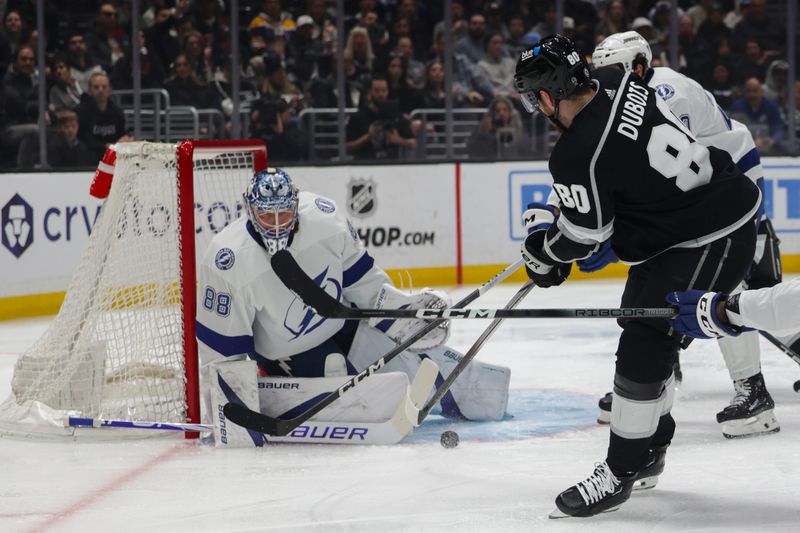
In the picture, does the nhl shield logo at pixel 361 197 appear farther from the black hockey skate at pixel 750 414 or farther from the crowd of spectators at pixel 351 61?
the black hockey skate at pixel 750 414

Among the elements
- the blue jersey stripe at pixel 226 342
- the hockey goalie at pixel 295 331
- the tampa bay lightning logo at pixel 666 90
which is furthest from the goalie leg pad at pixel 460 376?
the tampa bay lightning logo at pixel 666 90

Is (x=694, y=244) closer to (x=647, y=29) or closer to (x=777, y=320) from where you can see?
(x=777, y=320)

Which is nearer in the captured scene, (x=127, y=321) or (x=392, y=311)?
(x=392, y=311)

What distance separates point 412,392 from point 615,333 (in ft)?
7.37

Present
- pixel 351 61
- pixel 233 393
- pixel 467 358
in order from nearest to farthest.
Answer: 1. pixel 467 358
2. pixel 233 393
3. pixel 351 61

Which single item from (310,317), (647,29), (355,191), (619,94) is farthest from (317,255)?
(647,29)

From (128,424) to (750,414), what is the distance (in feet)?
5.98

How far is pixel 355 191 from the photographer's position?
691 cm

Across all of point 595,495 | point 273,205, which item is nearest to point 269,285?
point 273,205

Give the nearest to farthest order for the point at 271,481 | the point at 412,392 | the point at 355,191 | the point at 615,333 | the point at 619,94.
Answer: the point at 619,94 → the point at 271,481 → the point at 412,392 → the point at 615,333 → the point at 355,191

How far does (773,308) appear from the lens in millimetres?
2254

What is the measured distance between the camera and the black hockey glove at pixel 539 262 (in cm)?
272

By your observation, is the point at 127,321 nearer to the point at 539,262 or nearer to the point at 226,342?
the point at 226,342

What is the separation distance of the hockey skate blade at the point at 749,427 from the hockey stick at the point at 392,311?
85 centimetres
